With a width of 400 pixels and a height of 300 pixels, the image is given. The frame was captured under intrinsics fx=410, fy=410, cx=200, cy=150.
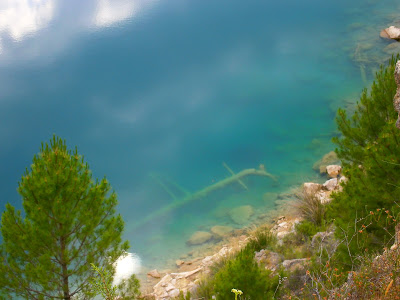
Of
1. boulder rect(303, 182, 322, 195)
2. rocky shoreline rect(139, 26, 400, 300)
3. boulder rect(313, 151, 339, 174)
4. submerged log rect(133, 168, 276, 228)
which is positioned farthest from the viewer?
boulder rect(313, 151, 339, 174)

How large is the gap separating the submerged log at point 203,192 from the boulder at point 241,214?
871 millimetres

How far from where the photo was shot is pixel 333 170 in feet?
29.6

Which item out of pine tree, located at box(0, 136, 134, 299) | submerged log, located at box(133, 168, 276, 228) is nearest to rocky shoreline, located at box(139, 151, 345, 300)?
submerged log, located at box(133, 168, 276, 228)

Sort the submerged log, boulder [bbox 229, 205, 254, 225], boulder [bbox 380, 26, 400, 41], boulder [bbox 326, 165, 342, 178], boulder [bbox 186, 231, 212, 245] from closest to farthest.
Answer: boulder [bbox 186, 231, 212, 245] → boulder [bbox 229, 205, 254, 225] → the submerged log → boulder [bbox 326, 165, 342, 178] → boulder [bbox 380, 26, 400, 41]

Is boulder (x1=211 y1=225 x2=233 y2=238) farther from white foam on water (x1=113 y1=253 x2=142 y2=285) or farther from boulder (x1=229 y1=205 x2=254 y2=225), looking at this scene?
white foam on water (x1=113 y1=253 x2=142 y2=285)

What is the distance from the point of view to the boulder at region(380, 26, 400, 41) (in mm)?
14289

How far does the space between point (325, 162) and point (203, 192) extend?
9.62ft

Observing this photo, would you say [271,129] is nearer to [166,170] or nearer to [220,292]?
[166,170]

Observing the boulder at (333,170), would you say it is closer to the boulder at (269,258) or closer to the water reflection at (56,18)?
the boulder at (269,258)

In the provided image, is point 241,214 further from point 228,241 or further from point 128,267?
point 128,267

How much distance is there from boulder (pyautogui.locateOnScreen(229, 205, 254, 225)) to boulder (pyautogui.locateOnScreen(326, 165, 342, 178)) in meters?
1.94

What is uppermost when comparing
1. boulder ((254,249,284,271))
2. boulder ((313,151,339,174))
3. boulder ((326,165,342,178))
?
boulder ((313,151,339,174))

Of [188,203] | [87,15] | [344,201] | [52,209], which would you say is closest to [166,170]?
[188,203]

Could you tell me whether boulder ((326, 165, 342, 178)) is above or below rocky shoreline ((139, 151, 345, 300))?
above
